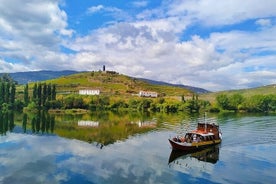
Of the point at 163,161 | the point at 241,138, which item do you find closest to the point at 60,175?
the point at 163,161

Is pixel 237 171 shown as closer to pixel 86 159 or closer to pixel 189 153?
pixel 189 153

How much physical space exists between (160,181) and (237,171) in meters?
15.6

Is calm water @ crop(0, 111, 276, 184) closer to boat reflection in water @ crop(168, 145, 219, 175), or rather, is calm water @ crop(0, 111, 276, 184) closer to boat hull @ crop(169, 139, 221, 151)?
boat reflection in water @ crop(168, 145, 219, 175)

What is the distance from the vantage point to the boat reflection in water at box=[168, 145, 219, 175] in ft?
194

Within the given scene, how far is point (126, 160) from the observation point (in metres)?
64.1

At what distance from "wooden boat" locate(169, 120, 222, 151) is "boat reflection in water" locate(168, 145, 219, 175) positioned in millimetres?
1143

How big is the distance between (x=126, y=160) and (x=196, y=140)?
797 inches

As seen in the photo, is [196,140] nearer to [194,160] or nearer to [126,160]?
[194,160]

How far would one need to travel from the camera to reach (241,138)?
92312 mm

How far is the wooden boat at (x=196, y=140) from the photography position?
238ft

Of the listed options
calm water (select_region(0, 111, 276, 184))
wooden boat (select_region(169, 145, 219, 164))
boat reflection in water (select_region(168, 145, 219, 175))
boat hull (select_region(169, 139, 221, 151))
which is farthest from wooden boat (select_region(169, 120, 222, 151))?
calm water (select_region(0, 111, 276, 184))

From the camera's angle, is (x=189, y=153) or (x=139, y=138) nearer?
(x=189, y=153)

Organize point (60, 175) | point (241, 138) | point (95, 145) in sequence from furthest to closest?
point (241, 138), point (95, 145), point (60, 175)

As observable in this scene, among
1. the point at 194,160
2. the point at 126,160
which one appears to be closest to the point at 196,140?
the point at 194,160
